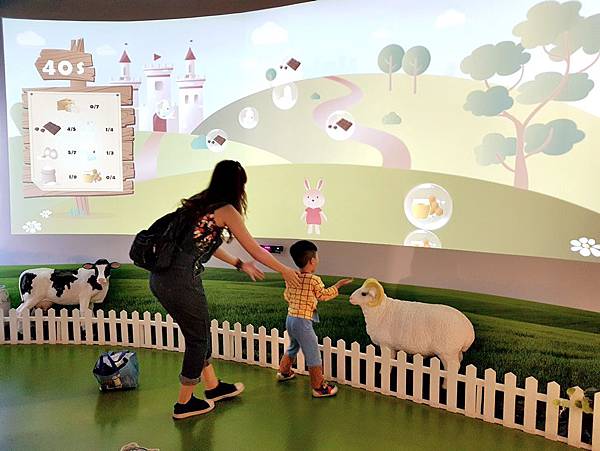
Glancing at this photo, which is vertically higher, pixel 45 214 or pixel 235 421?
pixel 45 214

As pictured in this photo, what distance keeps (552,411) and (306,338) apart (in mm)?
1727

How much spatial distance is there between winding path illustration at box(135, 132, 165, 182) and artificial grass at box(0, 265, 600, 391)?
4.70 feet

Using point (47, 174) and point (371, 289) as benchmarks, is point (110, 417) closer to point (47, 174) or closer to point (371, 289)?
point (371, 289)

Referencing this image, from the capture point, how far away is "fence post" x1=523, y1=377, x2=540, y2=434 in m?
3.75

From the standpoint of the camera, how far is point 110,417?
4070 millimetres

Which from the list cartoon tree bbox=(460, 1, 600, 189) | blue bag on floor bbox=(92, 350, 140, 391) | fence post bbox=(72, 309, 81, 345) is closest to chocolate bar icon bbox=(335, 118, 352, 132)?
cartoon tree bbox=(460, 1, 600, 189)

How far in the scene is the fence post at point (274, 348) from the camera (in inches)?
199

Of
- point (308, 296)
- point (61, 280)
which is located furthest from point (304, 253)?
point (61, 280)

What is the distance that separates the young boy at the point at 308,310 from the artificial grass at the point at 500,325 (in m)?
0.59

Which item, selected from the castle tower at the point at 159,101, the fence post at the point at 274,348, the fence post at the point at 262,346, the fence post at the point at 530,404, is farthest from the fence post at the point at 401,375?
the castle tower at the point at 159,101

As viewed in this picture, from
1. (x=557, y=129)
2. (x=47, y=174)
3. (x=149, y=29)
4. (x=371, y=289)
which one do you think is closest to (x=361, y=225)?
(x=371, y=289)

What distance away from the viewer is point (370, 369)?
4.53 metres

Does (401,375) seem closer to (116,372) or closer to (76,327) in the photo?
(116,372)

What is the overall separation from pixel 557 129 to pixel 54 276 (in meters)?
4.74
